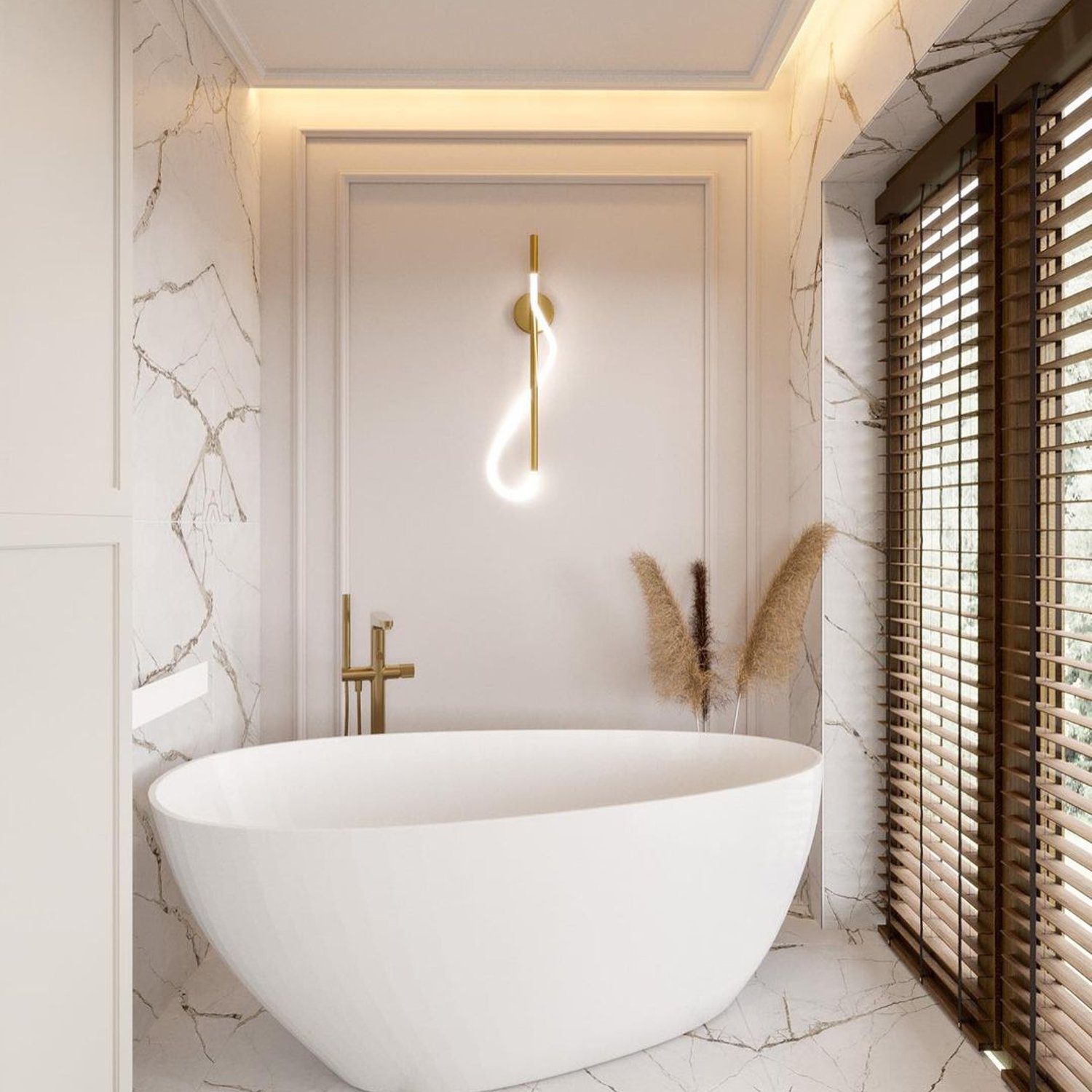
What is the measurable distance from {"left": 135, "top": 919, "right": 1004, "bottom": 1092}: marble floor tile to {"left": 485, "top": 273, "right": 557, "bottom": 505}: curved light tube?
4.79ft

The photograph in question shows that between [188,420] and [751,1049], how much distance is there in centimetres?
191

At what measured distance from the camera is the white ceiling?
2.47m

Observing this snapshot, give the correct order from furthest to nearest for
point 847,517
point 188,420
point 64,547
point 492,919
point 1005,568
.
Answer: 1. point 847,517
2. point 188,420
3. point 1005,568
4. point 492,919
5. point 64,547

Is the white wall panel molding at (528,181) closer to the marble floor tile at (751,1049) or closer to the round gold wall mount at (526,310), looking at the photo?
the round gold wall mount at (526,310)

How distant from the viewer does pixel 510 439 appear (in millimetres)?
2992

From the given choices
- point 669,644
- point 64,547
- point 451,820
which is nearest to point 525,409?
point 669,644

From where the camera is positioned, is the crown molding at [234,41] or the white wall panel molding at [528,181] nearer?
the crown molding at [234,41]

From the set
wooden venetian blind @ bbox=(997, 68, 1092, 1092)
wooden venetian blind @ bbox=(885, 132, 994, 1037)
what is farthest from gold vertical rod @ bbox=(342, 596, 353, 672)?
wooden venetian blind @ bbox=(997, 68, 1092, 1092)

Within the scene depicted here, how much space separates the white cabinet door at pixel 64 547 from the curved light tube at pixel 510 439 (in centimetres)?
149

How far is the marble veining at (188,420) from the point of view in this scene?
217 cm

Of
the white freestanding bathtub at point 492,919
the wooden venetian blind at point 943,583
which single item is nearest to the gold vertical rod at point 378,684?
the white freestanding bathtub at point 492,919

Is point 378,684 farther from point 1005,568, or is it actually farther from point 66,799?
point 1005,568

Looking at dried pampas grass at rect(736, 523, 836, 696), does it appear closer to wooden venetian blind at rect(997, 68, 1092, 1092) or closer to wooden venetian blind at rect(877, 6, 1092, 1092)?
wooden venetian blind at rect(877, 6, 1092, 1092)

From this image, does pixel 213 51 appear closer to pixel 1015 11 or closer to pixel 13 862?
pixel 1015 11
